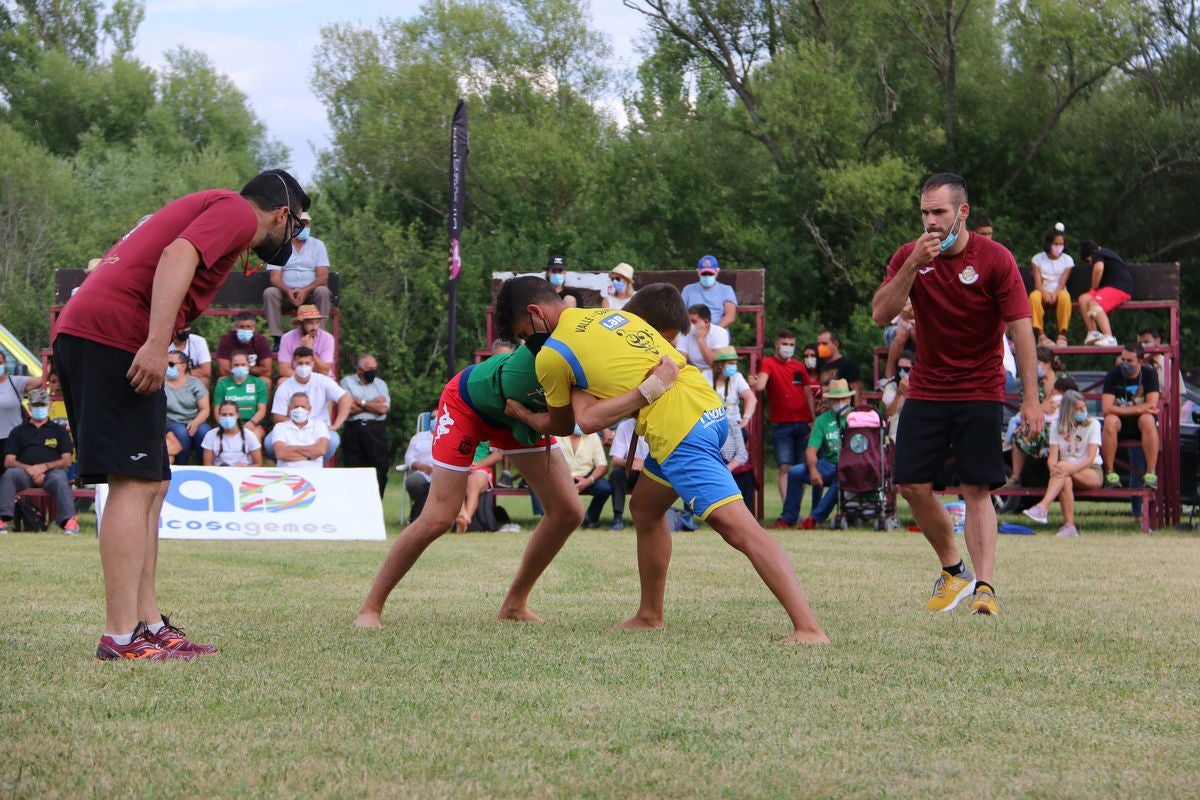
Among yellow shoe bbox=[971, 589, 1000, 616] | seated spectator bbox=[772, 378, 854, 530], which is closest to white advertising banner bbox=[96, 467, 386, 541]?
seated spectator bbox=[772, 378, 854, 530]

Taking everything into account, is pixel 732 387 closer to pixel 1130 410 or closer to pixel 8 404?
pixel 1130 410

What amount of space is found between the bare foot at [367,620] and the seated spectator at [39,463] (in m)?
8.42

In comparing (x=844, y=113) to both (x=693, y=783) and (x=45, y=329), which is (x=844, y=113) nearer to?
(x=45, y=329)

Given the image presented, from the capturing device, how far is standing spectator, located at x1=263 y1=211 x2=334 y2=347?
57.1 ft

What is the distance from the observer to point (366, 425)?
16438mm

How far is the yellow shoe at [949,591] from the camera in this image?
7348mm

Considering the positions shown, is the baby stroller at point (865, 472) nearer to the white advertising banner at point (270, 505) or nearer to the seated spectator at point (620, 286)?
the seated spectator at point (620, 286)

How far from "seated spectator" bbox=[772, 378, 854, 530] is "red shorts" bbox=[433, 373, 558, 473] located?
30.5ft

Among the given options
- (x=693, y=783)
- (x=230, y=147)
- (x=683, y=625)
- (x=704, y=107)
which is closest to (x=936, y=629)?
(x=683, y=625)

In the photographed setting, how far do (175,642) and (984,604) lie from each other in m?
3.86

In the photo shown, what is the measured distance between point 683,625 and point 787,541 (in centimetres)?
661

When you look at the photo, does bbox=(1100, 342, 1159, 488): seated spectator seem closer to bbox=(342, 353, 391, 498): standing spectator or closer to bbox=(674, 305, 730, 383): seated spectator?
bbox=(674, 305, 730, 383): seated spectator

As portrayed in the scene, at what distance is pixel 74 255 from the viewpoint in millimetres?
38562

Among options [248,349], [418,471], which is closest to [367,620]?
[418,471]
